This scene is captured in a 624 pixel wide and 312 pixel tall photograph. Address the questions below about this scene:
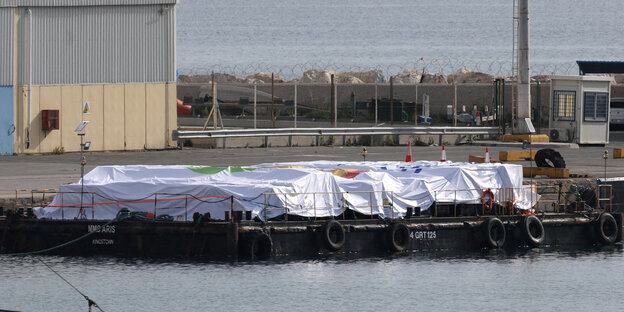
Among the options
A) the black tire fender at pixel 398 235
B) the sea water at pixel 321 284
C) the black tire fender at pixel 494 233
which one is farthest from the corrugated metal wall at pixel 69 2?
the black tire fender at pixel 494 233

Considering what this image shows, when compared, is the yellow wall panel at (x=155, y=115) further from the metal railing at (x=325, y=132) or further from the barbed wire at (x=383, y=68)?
the barbed wire at (x=383, y=68)

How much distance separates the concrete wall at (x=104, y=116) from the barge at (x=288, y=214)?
52.3 ft

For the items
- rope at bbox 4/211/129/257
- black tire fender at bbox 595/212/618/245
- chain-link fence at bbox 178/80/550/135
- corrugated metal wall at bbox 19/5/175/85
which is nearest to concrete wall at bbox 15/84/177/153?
corrugated metal wall at bbox 19/5/175/85

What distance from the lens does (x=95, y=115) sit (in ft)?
174

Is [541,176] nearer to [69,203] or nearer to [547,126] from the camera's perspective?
[69,203]

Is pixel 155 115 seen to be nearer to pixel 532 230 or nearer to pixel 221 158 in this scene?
pixel 221 158

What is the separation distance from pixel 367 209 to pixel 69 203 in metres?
8.13

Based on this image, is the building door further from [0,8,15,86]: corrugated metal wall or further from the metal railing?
the metal railing

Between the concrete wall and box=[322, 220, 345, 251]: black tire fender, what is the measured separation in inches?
817

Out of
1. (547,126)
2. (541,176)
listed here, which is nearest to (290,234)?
(541,176)

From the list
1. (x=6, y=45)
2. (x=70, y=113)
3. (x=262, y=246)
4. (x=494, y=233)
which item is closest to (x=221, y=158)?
(x=70, y=113)

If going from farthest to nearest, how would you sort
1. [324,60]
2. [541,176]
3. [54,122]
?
[324,60]
[54,122]
[541,176]

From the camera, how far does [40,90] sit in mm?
51750

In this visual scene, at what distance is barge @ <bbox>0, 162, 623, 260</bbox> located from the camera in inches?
1325
